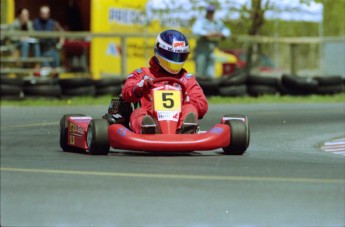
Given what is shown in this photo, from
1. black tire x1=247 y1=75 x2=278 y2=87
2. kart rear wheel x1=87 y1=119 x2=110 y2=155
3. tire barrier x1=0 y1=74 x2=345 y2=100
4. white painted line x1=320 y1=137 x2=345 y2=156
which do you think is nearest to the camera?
kart rear wheel x1=87 y1=119 x2=110 y2=155

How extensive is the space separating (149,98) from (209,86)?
9.38 metres

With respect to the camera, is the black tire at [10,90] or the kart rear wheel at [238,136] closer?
the kart rear wheel at [238,136]

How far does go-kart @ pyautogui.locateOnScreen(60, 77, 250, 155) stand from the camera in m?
9.45

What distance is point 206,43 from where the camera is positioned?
799 inches

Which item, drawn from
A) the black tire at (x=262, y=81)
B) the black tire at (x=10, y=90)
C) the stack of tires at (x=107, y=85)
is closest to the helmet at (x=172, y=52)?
the black tire at (x=10, y=90)

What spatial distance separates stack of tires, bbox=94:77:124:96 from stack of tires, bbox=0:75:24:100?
151 cm

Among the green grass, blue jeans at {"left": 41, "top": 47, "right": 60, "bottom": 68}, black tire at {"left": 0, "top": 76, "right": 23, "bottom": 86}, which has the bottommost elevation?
the green grass

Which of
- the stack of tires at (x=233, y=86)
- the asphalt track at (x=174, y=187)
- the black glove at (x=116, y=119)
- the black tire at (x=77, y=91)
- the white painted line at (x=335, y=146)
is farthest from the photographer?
the stack of tires at (x=233, y=86)

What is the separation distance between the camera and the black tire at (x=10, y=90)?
18.4 meters

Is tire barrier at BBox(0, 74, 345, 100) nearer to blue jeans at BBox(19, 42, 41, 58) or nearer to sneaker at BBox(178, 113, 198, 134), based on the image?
blue jeans at BBox(19, 42, 41, 58)

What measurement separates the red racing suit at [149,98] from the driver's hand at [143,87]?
0.17ft

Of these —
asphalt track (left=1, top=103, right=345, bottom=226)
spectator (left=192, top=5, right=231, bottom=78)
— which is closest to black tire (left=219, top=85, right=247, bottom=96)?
spectator (left=192, top=5, right=231, bottom=78)

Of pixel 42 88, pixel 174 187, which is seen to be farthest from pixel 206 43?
pixel 174 187

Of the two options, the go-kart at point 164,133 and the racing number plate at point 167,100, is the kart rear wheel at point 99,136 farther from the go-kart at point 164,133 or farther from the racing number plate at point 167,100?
the racing number plate at point 167,100
